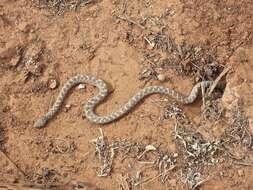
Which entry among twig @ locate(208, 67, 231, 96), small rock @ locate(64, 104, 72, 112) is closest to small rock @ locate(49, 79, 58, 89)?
small rock @ locate(64, 104, 72, 112)

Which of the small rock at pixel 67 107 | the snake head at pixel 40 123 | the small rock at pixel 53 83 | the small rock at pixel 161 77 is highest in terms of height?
the small rock at pixel 53 83

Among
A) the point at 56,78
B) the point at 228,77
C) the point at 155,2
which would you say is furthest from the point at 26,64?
the point at 228,77

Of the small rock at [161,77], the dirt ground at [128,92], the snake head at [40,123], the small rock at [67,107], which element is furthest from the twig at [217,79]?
the snake head at [40,123]

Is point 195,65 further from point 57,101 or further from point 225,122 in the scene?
point 57,101

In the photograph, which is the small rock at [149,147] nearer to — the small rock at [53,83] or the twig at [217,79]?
the twig at [217,79]

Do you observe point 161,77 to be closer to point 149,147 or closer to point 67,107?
point 149,147

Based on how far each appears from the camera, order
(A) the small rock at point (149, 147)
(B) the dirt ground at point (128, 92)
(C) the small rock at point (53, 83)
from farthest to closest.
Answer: (C) the small rock at point (53, 83) → (A) the small rock at point (149, 147) → (B) the dirt ground at point (128, 92)

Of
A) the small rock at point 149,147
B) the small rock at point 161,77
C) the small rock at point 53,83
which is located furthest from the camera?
the small rock at point 53,83
